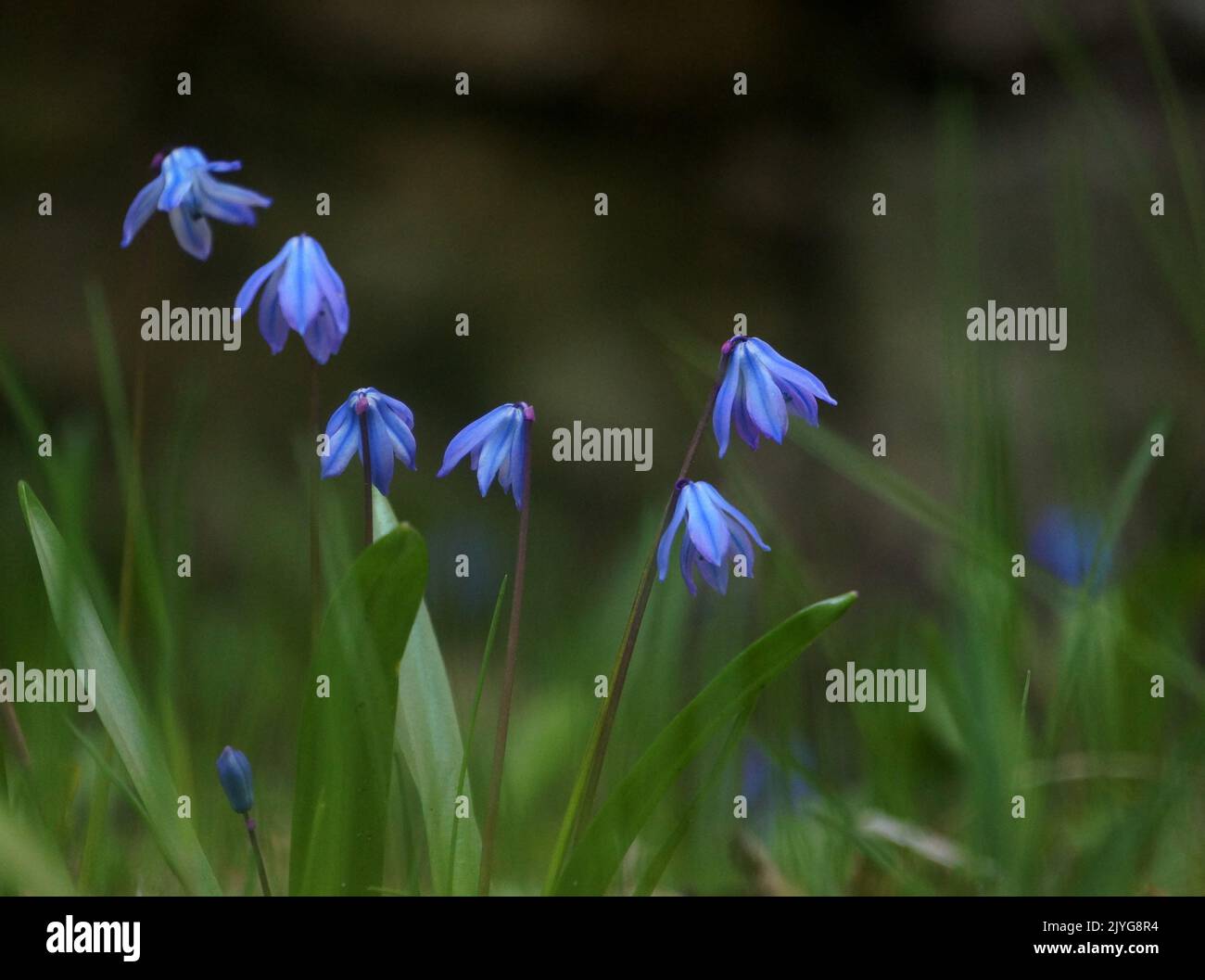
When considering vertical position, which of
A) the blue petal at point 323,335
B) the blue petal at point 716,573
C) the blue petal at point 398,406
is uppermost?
the blue petal at point 323,335

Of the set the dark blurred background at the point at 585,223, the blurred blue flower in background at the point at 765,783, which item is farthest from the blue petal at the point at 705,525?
the dark blurred background at the point at 585,223

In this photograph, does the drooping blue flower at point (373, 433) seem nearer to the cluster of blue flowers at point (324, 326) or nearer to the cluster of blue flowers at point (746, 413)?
the cluster of blue flowers at point (324, 326)

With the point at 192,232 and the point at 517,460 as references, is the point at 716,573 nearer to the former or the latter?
the point at 517,460

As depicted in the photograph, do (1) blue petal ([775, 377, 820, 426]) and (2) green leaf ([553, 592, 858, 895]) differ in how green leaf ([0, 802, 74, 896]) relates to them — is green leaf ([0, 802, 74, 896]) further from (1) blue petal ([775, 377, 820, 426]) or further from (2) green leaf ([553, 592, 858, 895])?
(1) blue petal ([775, 377, 820, 426])

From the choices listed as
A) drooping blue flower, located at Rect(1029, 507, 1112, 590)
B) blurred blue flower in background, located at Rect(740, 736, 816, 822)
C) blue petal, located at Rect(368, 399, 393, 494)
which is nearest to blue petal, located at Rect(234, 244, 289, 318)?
blue petal, located at Rect(368, 399, 393, 494)
